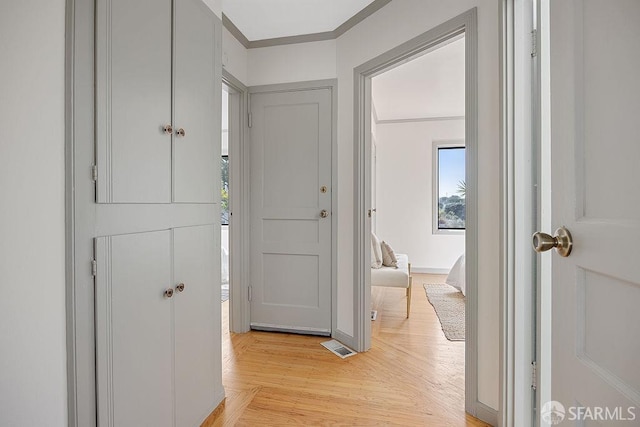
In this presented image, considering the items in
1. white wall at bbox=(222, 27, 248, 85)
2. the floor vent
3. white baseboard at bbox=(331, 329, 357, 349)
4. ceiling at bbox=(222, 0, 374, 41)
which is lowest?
the floor vent

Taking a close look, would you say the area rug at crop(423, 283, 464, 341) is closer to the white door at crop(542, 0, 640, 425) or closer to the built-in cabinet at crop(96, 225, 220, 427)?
the built-in cabinet at crop(96, 225, 220, 427)

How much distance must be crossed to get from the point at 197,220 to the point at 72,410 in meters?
0.86

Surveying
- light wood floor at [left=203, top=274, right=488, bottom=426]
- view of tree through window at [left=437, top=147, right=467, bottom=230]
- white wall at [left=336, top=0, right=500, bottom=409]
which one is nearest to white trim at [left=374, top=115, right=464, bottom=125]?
view of tree through window at [left=437, top=147, right=467, bottom=230]

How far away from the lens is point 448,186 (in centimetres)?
565

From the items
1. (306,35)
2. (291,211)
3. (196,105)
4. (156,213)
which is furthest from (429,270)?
(156,213)

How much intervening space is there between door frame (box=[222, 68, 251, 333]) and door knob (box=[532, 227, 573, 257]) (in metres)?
2.40

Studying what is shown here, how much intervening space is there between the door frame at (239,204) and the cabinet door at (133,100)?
1452 mm

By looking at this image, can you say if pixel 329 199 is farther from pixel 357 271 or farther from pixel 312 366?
pixel 312 366

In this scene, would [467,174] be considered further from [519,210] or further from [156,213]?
[156,213]

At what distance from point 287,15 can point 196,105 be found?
53.0 inches

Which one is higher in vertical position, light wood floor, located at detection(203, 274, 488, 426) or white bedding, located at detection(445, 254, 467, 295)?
white bedding, located at detection(445, 254, 467, 295)

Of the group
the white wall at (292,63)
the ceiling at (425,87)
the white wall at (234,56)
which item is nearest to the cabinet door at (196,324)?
the white wall at (234,56)

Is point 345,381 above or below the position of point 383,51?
below

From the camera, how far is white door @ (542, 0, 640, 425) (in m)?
0.58
